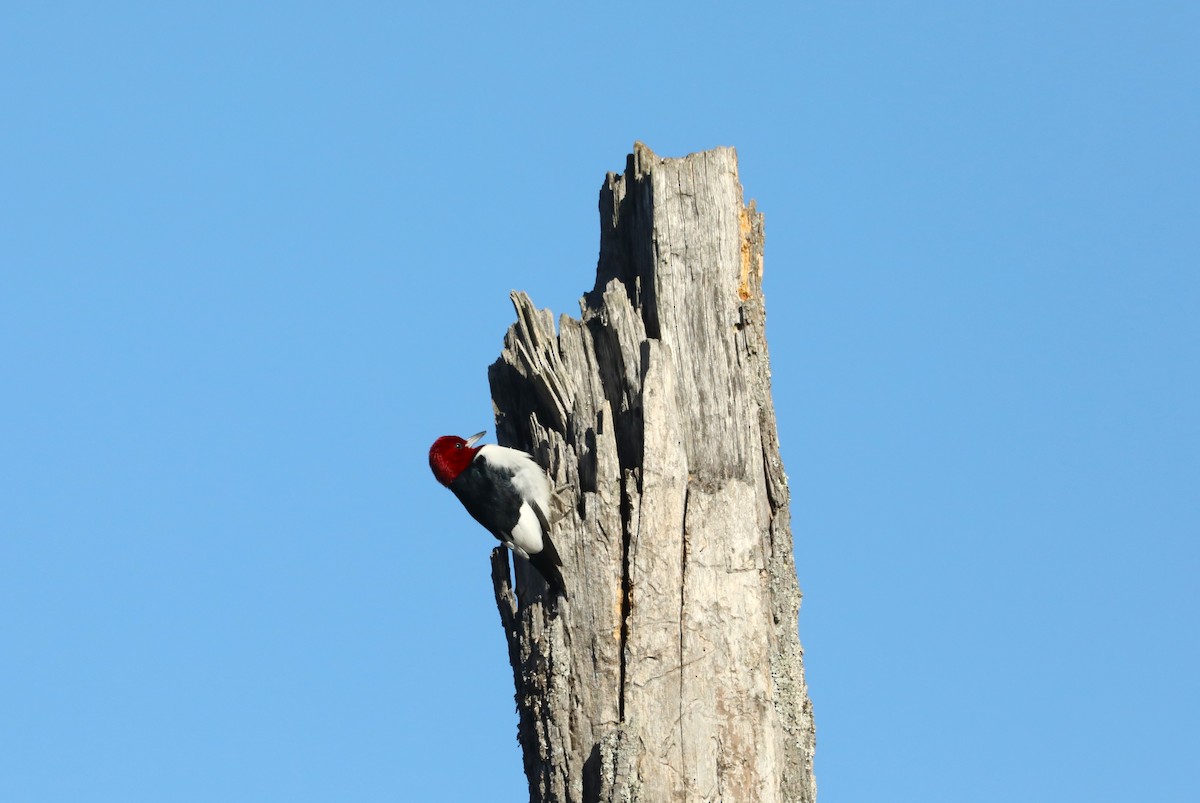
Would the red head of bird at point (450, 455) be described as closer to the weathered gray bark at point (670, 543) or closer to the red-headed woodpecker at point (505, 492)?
the red-headed woodpecker at point (505, 492)

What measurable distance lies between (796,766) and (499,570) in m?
1.45

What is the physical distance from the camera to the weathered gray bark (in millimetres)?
6004

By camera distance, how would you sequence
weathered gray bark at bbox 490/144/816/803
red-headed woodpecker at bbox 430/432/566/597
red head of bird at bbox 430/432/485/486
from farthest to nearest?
red head of bird at bbox 430/432/485/486
red-headed woodpecker at bbox 430/432/566/597
weathered gray bark at bbox 490/144/816/803

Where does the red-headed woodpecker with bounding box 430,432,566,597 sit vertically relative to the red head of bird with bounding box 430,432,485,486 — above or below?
below

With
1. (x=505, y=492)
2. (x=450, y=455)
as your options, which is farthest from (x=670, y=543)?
(x=450, y=455)

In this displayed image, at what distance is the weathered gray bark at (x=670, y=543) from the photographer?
19.7 feet

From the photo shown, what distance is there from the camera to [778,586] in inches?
247

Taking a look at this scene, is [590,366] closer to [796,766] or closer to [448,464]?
[448,464]

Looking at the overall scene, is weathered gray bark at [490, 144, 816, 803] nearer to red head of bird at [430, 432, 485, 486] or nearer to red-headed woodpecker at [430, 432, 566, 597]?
red-headed woodpecker at [430, 432, 566, 597]

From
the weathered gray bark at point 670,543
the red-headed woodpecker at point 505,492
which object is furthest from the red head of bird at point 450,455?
the weathered gray bark at point 670,543

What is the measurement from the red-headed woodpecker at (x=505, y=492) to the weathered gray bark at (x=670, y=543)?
0.09 metres

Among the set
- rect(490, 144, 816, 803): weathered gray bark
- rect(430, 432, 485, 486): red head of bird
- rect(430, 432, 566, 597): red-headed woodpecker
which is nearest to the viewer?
rect(490, 144, 816, 803): weathered gray bark

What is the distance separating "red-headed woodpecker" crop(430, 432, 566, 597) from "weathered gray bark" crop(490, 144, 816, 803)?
0.09 m

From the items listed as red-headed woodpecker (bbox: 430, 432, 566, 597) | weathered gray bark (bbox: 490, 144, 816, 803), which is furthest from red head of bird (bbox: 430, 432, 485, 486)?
weathered gray bark (bbox: 490, 144, 816, 803)
